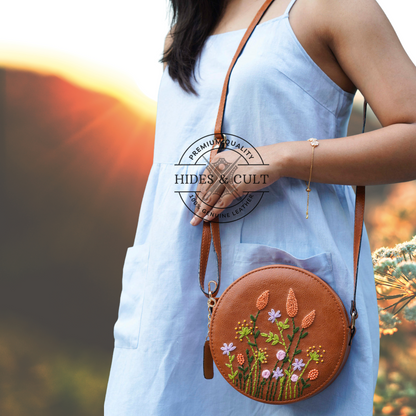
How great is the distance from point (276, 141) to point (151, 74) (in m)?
1.23

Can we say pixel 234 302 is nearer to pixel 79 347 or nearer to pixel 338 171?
pixel 338 171

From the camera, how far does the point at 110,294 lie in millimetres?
1834

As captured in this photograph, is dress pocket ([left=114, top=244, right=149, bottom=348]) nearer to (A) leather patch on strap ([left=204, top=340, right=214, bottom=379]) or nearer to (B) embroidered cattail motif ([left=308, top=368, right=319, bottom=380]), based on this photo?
(A) leather patch on strap ([left=204, top=340, right=214, bottom=379])

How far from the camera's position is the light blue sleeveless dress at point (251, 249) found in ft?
2.04

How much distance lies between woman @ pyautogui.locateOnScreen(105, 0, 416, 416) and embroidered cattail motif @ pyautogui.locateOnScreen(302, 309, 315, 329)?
0.07 metres

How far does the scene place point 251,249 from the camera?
0.62 metres

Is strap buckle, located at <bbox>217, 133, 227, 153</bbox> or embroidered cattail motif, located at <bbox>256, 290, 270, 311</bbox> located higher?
strap buckle, located at <bbox>217, 133, 227, 153</bbox>

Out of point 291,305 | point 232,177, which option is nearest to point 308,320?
point 291,305

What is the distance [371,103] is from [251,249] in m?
0.28

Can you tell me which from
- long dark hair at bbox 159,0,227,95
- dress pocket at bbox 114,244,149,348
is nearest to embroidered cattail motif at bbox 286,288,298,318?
dress pocket at bbox 114,244,149,348

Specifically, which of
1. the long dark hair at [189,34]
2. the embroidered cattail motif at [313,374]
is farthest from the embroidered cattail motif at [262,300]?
the long dark hair at [189,34]

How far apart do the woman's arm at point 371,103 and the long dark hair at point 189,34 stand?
0.83 ft

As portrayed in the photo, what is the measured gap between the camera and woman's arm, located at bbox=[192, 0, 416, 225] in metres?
0.57

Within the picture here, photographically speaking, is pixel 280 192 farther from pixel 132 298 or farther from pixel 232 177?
pixel 132 298
